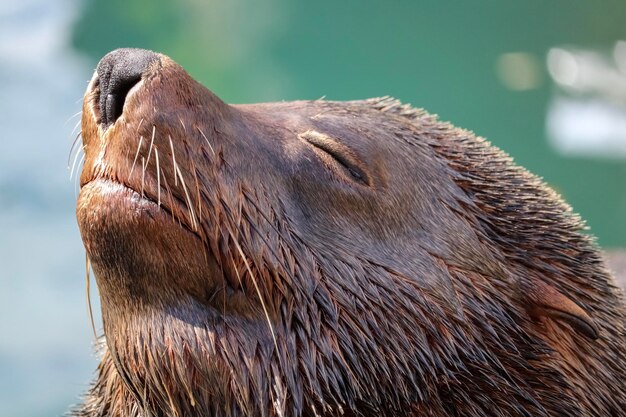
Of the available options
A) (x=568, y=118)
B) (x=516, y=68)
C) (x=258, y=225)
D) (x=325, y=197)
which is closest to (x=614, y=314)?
(x=325, y=197)

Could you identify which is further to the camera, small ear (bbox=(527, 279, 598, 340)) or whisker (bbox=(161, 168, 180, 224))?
small ear (bbox=(527, 279, 598, 340))

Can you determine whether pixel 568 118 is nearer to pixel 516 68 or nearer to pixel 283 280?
pixel 516 68

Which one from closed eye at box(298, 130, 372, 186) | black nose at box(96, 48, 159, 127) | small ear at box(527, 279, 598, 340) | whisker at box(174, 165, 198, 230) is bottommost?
small ear at box(527, 279, 598, 340)

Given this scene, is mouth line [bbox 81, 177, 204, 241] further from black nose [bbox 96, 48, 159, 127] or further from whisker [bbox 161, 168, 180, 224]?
black nose [bbox 96, 48, 159, 127]

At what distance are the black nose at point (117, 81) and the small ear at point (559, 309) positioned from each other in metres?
Result: 1.49

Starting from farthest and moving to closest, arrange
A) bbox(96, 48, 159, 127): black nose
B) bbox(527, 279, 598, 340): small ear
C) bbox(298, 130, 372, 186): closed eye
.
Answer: bbox(527, 279, 598, 340): small ear → bbox(298, 130, 372, 186): closed eye → bbox(96, 48, 159, 127): black nose

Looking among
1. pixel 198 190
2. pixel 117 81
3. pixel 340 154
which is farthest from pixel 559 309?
pixel 117 81

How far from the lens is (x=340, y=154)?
2.77 m

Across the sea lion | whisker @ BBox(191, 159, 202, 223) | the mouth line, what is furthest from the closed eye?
the mouth line

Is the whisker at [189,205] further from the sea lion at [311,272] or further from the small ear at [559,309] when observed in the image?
the small ear at [559,309]

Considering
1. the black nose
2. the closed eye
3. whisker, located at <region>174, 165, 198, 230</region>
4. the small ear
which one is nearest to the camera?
whisker, located at <region>174, 165, 198, 230</region>

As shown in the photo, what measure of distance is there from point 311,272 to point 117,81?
0.79 meters

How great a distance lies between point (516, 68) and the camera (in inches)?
456

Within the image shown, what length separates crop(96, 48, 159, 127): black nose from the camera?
2.41m
